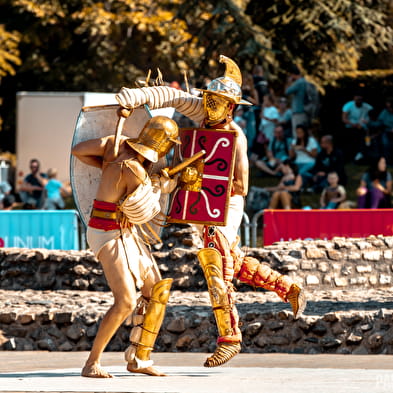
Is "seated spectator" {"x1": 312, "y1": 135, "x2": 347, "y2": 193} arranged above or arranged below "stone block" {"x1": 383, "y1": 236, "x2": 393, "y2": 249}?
above

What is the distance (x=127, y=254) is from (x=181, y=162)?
2.72 feet

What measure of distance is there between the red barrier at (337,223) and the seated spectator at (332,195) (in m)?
2.23

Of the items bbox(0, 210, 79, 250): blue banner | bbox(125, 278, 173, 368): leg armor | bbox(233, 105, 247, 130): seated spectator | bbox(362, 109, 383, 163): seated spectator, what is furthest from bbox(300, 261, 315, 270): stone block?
bbox(362, 109, 383, 163): seated spectator

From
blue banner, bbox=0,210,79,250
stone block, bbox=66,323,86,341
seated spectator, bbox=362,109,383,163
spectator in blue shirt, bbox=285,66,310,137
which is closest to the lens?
stone block, bbox=66,323,86,341

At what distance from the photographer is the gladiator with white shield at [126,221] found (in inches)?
329

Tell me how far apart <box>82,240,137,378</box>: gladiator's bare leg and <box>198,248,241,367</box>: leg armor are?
681mm

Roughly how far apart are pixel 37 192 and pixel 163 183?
13.1 meters

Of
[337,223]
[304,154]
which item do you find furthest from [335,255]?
[304,154]

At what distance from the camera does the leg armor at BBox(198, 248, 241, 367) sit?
8.80 metres

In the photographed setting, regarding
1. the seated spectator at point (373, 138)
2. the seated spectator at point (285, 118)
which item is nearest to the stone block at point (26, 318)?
the seated spectator at point (285, 118)

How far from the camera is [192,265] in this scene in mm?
13242

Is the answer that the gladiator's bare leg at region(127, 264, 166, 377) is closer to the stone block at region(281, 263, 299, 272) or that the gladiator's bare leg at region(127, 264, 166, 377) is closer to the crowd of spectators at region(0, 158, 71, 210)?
the stone block at region(281, 263, 299, 272)

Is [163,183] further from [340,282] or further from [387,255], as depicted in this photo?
[387,255]

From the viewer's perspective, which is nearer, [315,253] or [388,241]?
[315,253]
